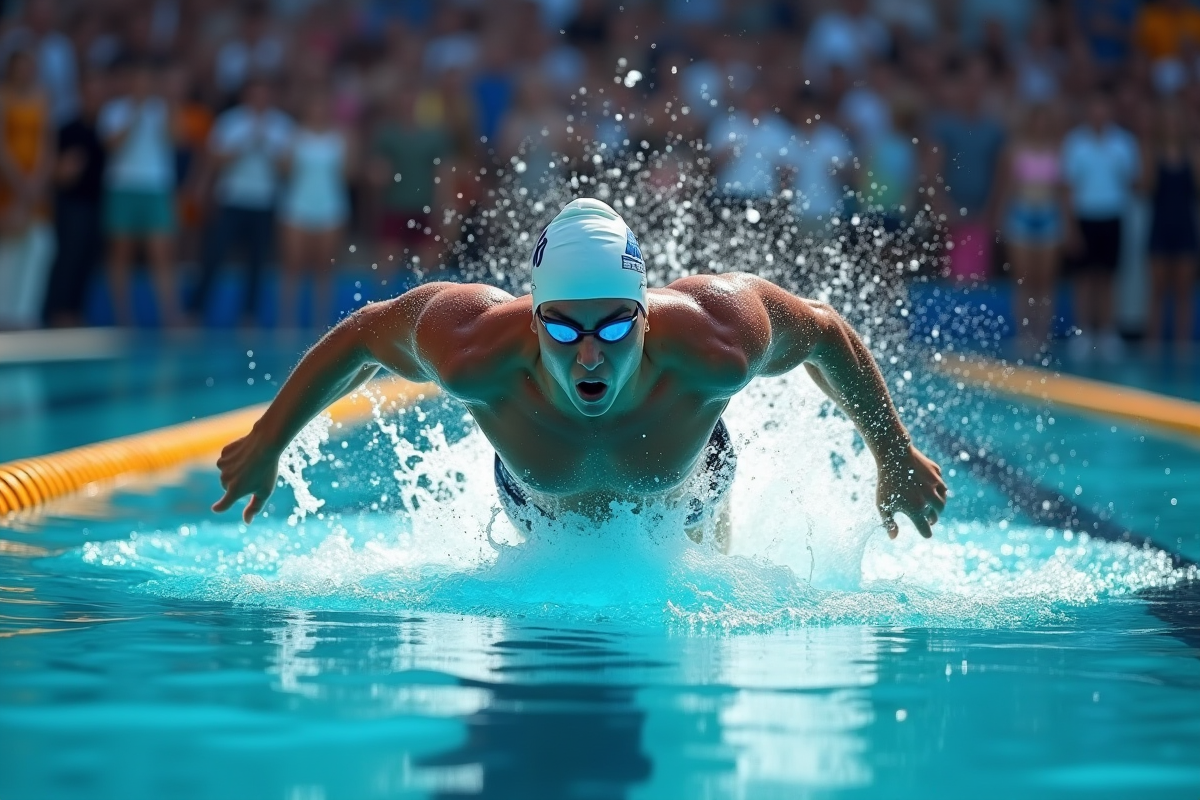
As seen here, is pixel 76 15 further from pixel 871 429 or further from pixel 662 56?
pixel 871 429

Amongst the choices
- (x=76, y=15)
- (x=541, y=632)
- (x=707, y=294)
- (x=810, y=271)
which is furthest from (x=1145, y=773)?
(x=76, y=15)

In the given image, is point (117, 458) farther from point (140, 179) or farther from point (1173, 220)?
point (1173, 220)

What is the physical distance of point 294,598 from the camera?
3.65 metres

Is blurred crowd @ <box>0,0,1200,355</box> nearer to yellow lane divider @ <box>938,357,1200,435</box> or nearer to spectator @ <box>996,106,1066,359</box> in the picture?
spectator @ <box>996,106,1066,359</box>

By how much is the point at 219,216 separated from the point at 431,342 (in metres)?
9.33

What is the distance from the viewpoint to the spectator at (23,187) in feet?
37.2

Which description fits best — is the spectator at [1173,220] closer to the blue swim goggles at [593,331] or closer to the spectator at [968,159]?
the spectator at [968,159]

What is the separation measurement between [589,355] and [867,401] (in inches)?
41.0

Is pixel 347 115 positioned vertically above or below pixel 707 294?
above

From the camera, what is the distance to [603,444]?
12.1 ft

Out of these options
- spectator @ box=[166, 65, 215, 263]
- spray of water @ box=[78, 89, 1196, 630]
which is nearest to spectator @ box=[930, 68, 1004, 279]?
spray of water @ box=[78, 89, 1196, 630]

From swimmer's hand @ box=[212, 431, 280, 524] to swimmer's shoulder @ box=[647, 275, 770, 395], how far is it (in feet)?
3.28

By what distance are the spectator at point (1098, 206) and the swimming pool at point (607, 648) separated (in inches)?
271

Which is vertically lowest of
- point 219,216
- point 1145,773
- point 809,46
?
point 1145,773
